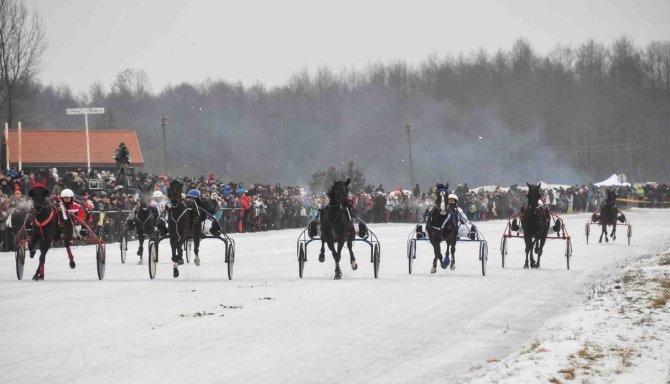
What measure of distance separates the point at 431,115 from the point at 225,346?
107843mm

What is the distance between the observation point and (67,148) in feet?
199

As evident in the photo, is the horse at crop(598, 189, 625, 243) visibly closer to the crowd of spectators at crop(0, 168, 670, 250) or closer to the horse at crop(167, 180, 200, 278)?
the crowd of spectators at crop(0, 168, 670, 250)

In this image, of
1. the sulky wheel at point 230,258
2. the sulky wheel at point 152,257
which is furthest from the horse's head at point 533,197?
the sulky wheel at point 152,257

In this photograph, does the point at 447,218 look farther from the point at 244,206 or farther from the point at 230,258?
the point at 244,206

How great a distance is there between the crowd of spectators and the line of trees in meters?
38.9

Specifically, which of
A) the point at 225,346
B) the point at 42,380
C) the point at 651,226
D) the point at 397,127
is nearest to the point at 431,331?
the point at 225,346

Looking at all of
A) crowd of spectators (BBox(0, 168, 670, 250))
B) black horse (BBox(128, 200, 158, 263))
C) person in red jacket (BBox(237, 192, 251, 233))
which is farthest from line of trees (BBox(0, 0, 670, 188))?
black horse (BBox(128, 200, 158, 263))


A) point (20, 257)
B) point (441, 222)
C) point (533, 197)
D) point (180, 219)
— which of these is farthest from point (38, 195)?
point (533, 197)

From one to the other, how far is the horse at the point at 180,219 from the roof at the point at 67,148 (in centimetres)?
4031

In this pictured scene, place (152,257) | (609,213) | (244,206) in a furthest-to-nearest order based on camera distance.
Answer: (244,206) < (609,213) < (152,257)

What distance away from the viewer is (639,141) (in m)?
115

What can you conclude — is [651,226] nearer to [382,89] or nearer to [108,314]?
[108,314]

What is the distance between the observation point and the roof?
59.3 meters

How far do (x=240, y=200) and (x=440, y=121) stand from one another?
252 ft
